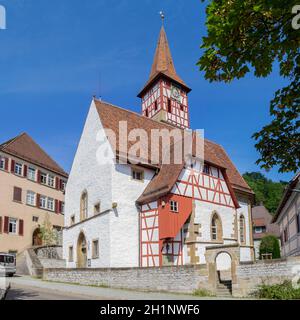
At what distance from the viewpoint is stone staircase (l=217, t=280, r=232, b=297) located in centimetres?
1848

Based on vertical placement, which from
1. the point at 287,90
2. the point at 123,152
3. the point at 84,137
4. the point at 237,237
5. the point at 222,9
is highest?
the point at 84,137

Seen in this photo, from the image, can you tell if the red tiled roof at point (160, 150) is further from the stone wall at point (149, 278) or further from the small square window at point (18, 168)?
the small square window at point (18, 168)

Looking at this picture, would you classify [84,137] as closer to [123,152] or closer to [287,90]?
[123,152]

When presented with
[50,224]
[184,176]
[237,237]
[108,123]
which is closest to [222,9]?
[184,176]

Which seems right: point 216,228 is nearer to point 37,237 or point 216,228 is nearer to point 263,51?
point 37,237

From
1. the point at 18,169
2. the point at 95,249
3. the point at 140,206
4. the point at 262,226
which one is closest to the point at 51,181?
the point at 18,169

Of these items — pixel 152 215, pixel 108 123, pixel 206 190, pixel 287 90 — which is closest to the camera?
pixel 287 90

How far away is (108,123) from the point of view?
28.8 m

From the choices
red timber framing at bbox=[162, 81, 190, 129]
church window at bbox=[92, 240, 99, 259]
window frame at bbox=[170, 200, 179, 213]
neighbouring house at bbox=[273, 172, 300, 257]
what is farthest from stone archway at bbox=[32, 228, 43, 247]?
neighbouring house at bbox=[273, 172, 300, 257]

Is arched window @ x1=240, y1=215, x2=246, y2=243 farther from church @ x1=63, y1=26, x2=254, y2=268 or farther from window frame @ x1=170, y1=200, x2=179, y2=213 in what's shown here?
window frame @ x1=170, y1=200, x2=179, y2=213

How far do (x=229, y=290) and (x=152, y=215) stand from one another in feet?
24.7

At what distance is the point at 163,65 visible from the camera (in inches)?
1836

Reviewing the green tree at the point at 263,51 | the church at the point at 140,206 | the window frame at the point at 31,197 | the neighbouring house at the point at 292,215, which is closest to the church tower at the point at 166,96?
the church at the point at 140,206

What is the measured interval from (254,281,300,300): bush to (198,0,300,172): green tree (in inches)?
398
